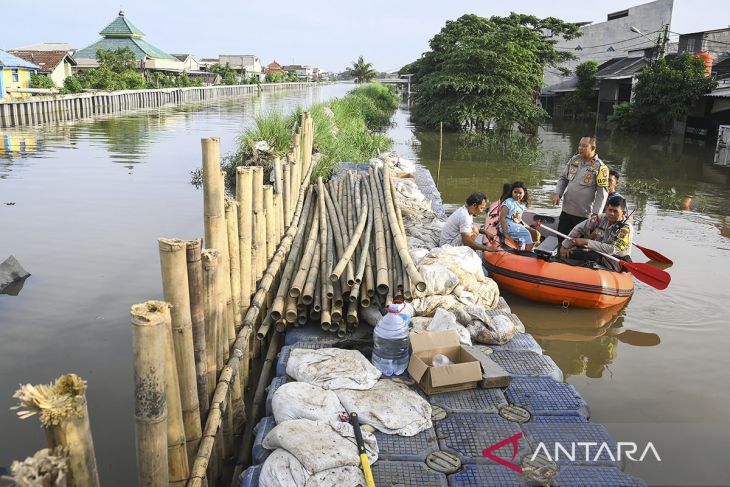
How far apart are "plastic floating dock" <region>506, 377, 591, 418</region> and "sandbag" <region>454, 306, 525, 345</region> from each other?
2.22 ft

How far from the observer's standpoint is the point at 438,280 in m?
5.43

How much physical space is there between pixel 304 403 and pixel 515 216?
187 inches

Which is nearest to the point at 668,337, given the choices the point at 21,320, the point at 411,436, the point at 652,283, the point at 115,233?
the point at 652,283

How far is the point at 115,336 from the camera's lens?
5789 millimetres

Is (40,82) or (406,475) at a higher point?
(40,82)

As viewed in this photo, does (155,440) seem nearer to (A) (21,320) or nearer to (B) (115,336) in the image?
(B) (115,336)

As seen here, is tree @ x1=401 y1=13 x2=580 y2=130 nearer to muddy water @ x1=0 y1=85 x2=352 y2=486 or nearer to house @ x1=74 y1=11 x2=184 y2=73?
muddy water @ x1=0 y1=85 x2=352 y2=486

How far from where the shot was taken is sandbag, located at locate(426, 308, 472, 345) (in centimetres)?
473

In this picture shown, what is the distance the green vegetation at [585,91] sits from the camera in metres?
34.4

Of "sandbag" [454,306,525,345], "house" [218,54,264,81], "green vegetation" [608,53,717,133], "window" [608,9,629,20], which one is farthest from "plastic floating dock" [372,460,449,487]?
"house" [218,54,264,81]

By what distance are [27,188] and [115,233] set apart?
14.0 feet

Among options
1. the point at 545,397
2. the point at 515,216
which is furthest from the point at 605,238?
the point at 545,397

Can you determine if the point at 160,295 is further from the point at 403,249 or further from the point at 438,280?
the point at 438,280

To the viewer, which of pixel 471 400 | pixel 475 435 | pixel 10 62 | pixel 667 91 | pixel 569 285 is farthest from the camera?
pixel 10 62
